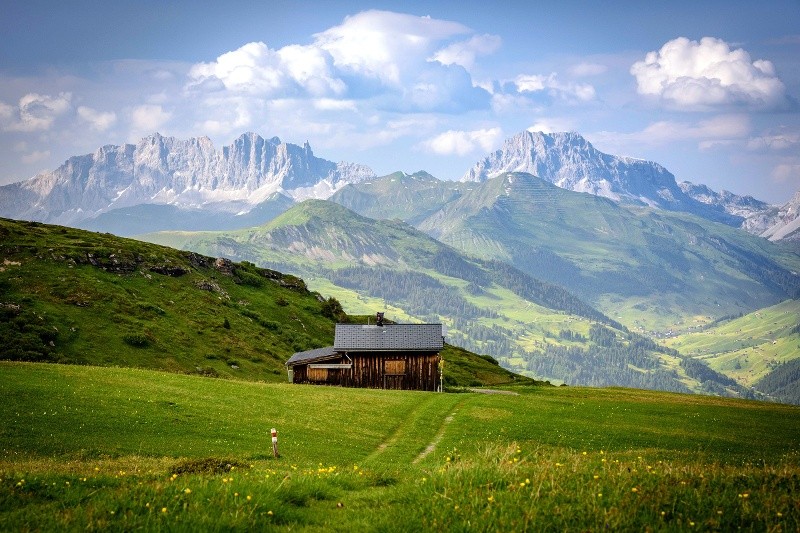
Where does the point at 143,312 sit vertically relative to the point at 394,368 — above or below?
above

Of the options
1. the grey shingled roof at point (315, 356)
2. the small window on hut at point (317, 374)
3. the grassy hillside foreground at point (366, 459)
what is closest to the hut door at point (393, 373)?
the grey shingled roof at point (315, 356)

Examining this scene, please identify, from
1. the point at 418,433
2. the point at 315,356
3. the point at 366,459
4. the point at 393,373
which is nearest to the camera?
the point at 366,459

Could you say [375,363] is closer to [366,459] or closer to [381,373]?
[381,373]

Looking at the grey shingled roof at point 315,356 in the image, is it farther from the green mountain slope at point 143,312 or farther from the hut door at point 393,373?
the hut door at point 393,373

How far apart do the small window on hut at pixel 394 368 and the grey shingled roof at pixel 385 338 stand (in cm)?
180

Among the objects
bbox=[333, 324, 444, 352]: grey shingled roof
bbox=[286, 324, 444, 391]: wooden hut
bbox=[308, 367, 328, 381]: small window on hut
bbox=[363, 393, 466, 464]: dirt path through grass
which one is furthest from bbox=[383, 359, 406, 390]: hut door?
bbox=[363, 393, 466, 464]: dirt path through grass

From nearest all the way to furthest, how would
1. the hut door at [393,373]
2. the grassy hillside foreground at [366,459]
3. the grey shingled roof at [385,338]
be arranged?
the grassy hillside foreground at [366,459] → the grey shingled roof at [385,338] → the hut door at [393,373]

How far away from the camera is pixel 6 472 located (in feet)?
53.6

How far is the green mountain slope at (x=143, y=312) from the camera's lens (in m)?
72.1

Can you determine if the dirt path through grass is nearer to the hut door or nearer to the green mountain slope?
the hut door

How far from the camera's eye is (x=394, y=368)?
80750 mm

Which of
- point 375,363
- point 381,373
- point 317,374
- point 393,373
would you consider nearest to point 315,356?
point 317,374

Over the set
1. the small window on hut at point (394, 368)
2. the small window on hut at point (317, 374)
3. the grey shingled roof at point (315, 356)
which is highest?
the grey shingled roof at point (315, 356)

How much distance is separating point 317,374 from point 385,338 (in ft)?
33.6
